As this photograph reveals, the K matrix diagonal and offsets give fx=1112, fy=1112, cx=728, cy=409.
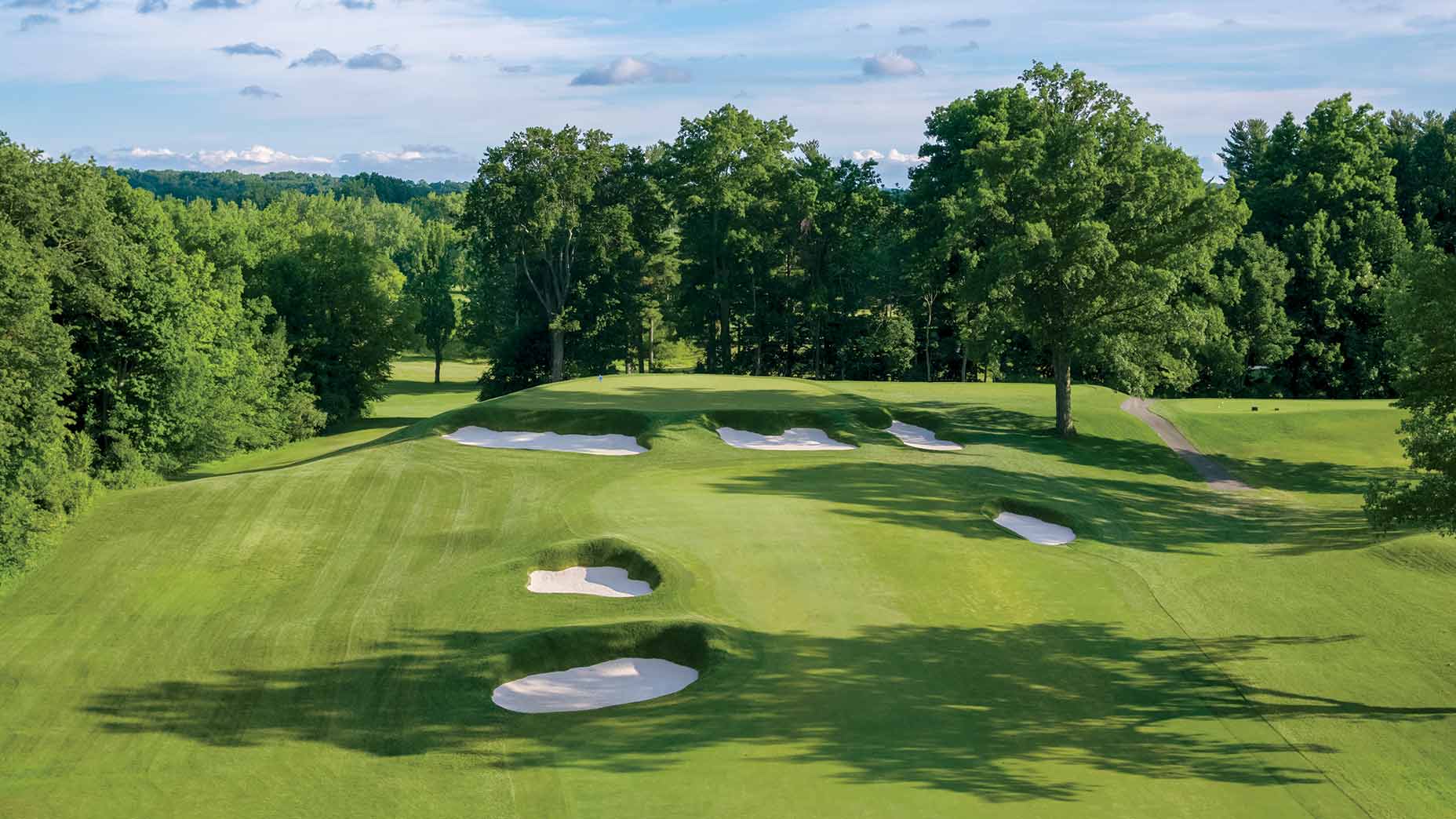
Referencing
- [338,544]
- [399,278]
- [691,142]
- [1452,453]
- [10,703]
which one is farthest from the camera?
[399,278]

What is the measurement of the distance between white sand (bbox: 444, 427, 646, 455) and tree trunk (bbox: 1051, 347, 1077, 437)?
17.4m

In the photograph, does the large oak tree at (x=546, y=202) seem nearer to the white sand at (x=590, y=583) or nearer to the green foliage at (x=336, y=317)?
the green foliage at (x=336, y=317)

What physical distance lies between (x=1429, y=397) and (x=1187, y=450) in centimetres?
2276

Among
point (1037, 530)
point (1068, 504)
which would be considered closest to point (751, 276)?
point (1068, 504)

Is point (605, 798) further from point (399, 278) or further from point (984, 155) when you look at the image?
point (399, 278)

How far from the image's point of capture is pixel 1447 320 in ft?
68.9

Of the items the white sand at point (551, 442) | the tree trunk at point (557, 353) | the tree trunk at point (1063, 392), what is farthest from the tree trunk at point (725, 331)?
the white sand at point (551, 442)

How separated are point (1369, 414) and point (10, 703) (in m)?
50.7

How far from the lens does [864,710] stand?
19.4 metres

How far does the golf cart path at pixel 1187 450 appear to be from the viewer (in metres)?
39.5

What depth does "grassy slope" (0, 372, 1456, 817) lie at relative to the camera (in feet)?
56.7

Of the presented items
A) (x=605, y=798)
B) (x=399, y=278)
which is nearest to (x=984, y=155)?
(x=605, y=798)

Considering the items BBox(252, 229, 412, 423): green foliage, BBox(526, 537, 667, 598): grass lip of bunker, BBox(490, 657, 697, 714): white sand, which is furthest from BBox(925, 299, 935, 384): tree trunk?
BBox(490, 657, 697, 714): white sand

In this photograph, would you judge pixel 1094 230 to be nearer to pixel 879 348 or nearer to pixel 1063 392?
pixel 1063 392
